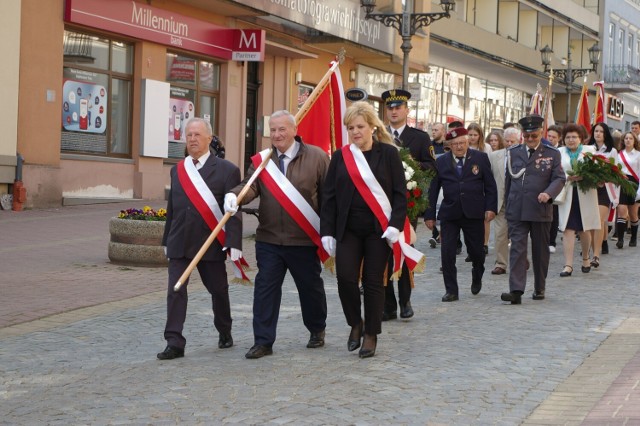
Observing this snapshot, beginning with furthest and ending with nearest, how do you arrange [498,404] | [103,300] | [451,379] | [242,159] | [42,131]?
[242,159], [42,131], [103,300], [451,379], [498,404]

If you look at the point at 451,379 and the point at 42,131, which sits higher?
the point at 42,131

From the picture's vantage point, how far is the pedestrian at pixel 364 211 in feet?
27.4

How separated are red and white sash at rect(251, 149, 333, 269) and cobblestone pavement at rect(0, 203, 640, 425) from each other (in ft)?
2.96

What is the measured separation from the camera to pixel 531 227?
463 inches

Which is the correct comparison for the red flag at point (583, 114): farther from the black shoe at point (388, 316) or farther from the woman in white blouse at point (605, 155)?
the black shoe at point (388, 316)

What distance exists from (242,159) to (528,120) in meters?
15.3

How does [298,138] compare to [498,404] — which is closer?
[498,404]

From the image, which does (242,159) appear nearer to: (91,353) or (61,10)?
(61,10)

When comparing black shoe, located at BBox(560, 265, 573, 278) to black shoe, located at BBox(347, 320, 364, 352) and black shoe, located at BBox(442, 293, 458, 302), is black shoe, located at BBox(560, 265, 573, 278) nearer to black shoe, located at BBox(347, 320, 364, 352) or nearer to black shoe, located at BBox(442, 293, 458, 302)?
black shoe, located at BBox(442, 293, 458, 302)

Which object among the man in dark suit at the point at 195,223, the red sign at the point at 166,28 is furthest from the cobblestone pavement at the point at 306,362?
the red sign at the point at 166,28

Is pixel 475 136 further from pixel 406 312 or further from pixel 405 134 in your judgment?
pixel 406 312

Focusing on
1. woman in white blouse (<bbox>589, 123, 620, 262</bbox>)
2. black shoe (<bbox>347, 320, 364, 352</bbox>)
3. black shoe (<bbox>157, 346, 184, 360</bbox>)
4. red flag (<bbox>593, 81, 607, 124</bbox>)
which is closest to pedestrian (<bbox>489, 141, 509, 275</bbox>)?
woman in white blouse (<bbox>589, 123, 620, 262</bbox>)

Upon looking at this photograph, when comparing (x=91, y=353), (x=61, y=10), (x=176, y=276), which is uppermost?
(x=61, y=10)

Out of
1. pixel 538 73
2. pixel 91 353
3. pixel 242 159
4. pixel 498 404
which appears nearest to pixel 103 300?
pixel 91 353
